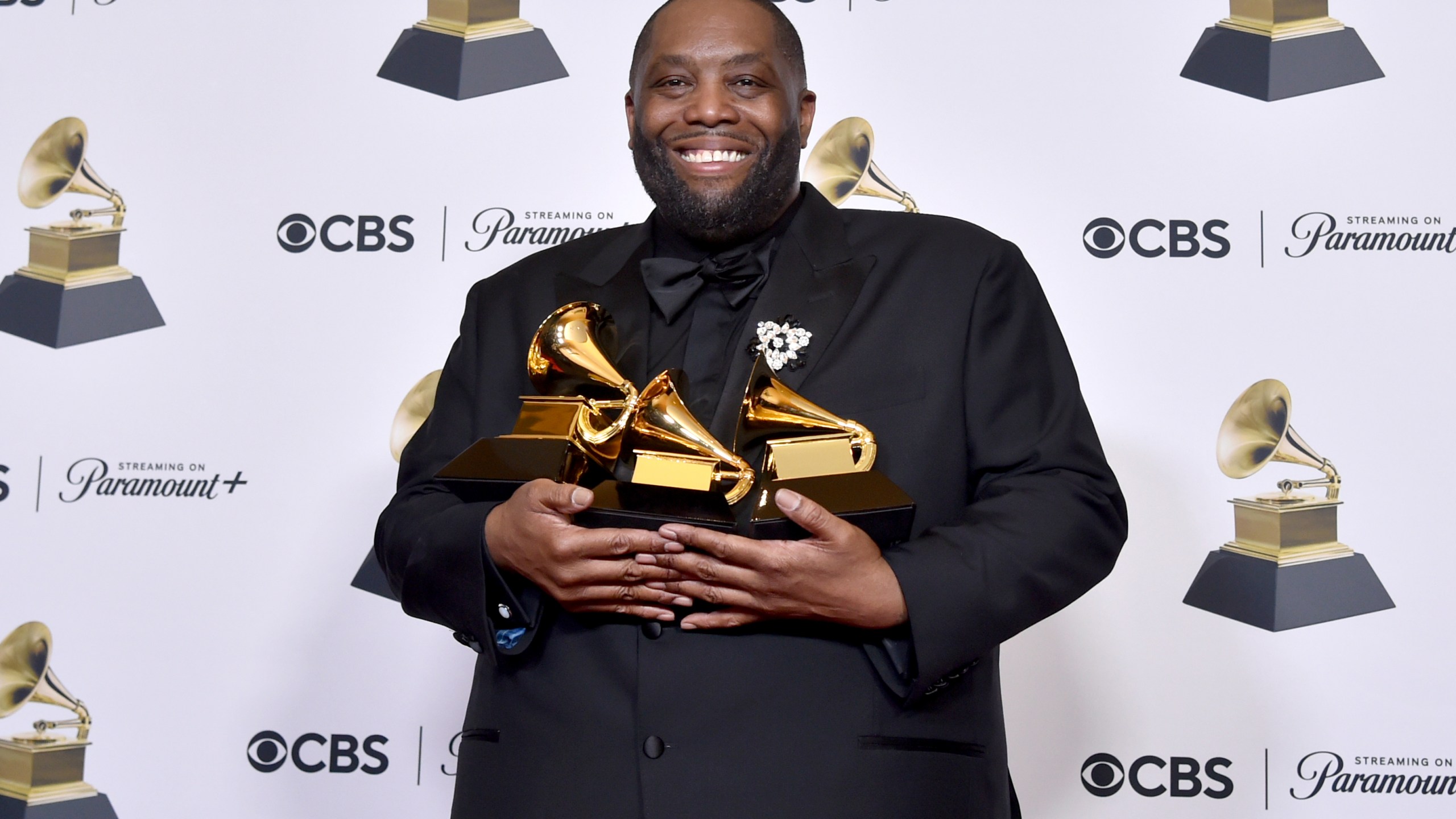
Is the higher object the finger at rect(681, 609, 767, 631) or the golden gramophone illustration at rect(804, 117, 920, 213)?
the golden gramophone illustration at rect(804, 117, 920, 213)

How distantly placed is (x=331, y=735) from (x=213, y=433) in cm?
73

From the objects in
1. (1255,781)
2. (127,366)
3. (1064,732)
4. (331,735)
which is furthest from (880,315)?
(127,366)

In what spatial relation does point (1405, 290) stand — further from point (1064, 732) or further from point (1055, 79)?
point (1064, 732)

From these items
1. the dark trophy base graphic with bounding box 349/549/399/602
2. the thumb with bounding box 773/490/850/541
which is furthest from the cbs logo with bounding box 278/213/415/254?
the thumb with bounding box 773/490/850/541

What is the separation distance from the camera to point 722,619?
1472 mm

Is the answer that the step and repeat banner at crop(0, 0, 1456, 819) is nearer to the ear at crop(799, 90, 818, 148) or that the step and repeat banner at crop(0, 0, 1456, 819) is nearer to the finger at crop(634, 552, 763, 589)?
the ear at crop(799, 90, 818, 148)

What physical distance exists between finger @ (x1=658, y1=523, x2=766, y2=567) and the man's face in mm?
636

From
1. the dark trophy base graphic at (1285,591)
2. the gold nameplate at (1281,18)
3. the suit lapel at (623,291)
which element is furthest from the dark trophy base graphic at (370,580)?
the gold nameplate at (1281,18)

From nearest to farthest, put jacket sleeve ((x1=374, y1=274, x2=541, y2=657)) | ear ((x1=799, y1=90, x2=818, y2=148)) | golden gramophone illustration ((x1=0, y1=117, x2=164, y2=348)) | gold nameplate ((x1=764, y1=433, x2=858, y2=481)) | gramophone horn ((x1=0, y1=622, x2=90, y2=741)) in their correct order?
gold nameplate ((x1=764, y1=433, x2=858, y2=481)) → jacket sleeve ((x1=374, y1=274, x2=541, y2=657)) → ear ((x1=799, y1=90, x2=818, y2=148)) → gramophone horn ((x1=0, y1=622, x2=90, y2=741)) → golden gramophone illustration ((x1=0, y1=117, x2=164, y2=348))

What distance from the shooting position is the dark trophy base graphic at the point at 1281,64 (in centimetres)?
281

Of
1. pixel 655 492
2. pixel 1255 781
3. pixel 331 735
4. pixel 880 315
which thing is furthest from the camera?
pixel 331 735

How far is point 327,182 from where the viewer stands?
2965 millimetres

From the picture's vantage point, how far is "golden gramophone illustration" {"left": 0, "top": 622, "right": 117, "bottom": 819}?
288cm

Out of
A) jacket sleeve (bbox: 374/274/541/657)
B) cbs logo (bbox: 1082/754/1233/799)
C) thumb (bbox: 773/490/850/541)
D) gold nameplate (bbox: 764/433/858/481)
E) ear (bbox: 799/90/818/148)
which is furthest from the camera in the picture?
cbs logo (bbox: 1082/754/1233/799)
